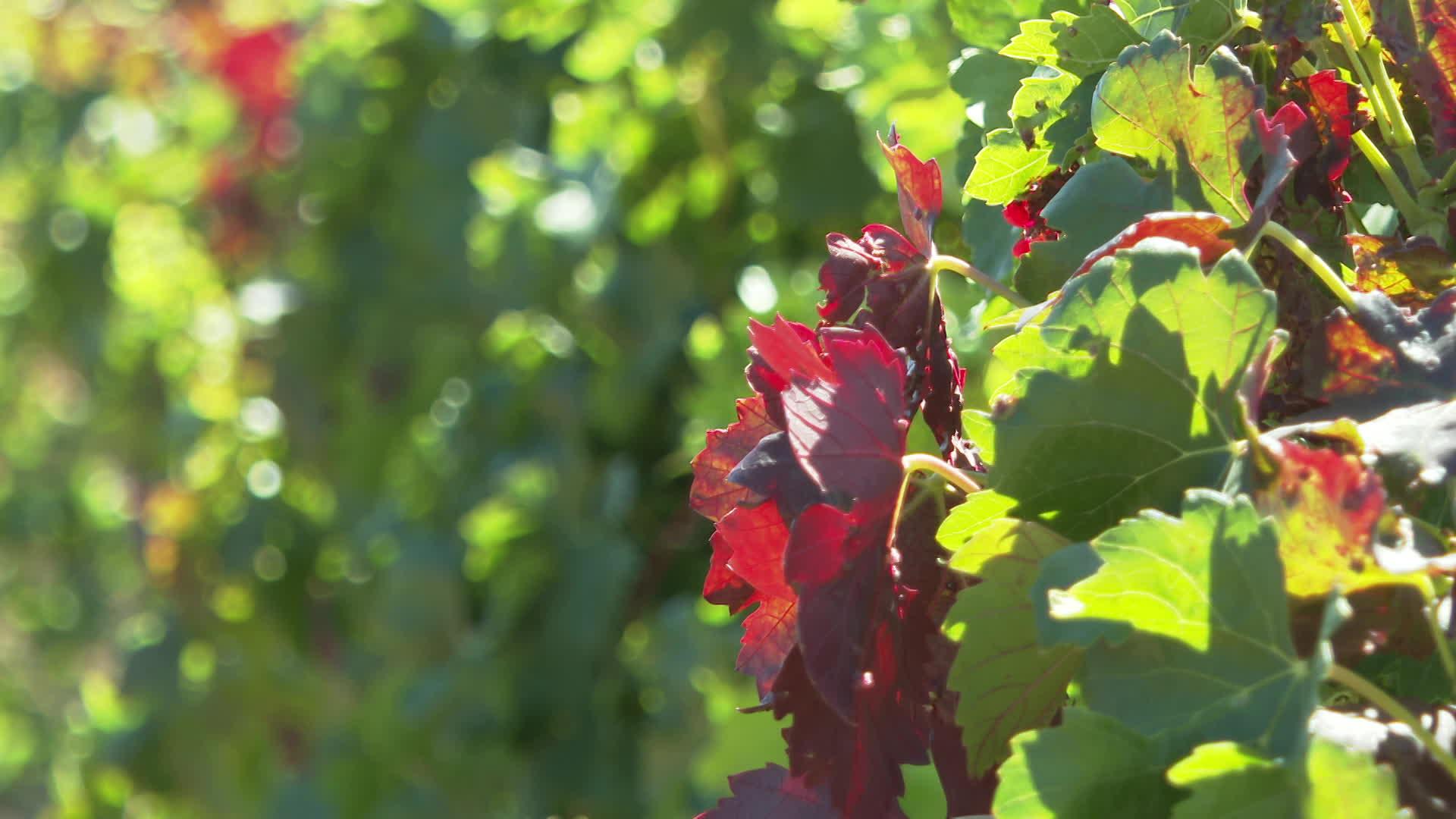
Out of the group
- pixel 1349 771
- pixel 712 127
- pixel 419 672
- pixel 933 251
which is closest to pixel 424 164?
pixel 712 127

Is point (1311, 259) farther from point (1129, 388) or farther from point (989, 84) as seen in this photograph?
point (989, 84)

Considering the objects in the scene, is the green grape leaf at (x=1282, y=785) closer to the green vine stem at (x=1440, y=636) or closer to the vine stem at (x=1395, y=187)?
the green vine stem at (x=1440, y=636)

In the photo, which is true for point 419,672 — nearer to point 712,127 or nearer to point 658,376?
point 658,376

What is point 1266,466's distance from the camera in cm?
44

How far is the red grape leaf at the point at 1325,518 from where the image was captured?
0.40m

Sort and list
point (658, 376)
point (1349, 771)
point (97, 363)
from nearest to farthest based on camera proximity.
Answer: point (1349, 771), point (658, 376), point (97, 363)

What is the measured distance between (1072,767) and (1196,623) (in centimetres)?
5

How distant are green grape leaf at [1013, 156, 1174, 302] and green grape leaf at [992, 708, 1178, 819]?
170 millimetres

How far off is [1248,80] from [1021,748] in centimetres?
22

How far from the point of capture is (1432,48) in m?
0.52

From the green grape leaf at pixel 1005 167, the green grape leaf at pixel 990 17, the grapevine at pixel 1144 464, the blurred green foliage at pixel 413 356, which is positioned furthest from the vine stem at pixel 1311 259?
the blurred green foliage at pixel 413 356

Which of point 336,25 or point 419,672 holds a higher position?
point 336,25

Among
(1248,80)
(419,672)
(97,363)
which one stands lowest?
(97,363)

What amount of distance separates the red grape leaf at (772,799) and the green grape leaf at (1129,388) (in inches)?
4.8
